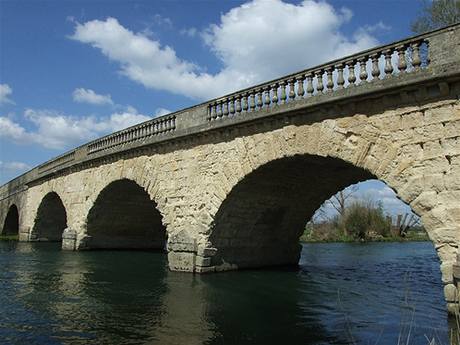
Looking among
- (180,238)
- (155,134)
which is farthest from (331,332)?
(155,134)

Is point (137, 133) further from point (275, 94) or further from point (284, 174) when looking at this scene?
point (275, 94)

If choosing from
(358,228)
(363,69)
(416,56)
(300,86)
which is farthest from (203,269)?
(358,228)

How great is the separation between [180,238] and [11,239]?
58.4 ft

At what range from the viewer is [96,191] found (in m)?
15.8

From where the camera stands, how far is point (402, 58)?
683 cm

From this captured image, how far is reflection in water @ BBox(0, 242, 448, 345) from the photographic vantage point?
5.84 meters

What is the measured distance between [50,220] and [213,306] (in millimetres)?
18101

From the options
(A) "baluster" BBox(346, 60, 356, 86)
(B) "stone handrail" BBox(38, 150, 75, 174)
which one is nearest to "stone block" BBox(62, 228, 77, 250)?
(B) "stone handrail" BBox(38, 150, 75, 174)

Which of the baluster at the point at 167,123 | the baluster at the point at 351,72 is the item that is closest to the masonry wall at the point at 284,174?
the baluster at the point at 351,72

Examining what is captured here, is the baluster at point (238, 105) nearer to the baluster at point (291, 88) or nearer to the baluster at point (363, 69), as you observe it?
the baluster at point (291, 88)

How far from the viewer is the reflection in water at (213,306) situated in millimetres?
5840

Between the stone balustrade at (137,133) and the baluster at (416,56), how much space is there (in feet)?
22.1

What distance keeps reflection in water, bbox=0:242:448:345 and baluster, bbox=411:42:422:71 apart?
3468 millimetres

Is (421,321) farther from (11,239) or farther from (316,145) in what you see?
(11,239)
